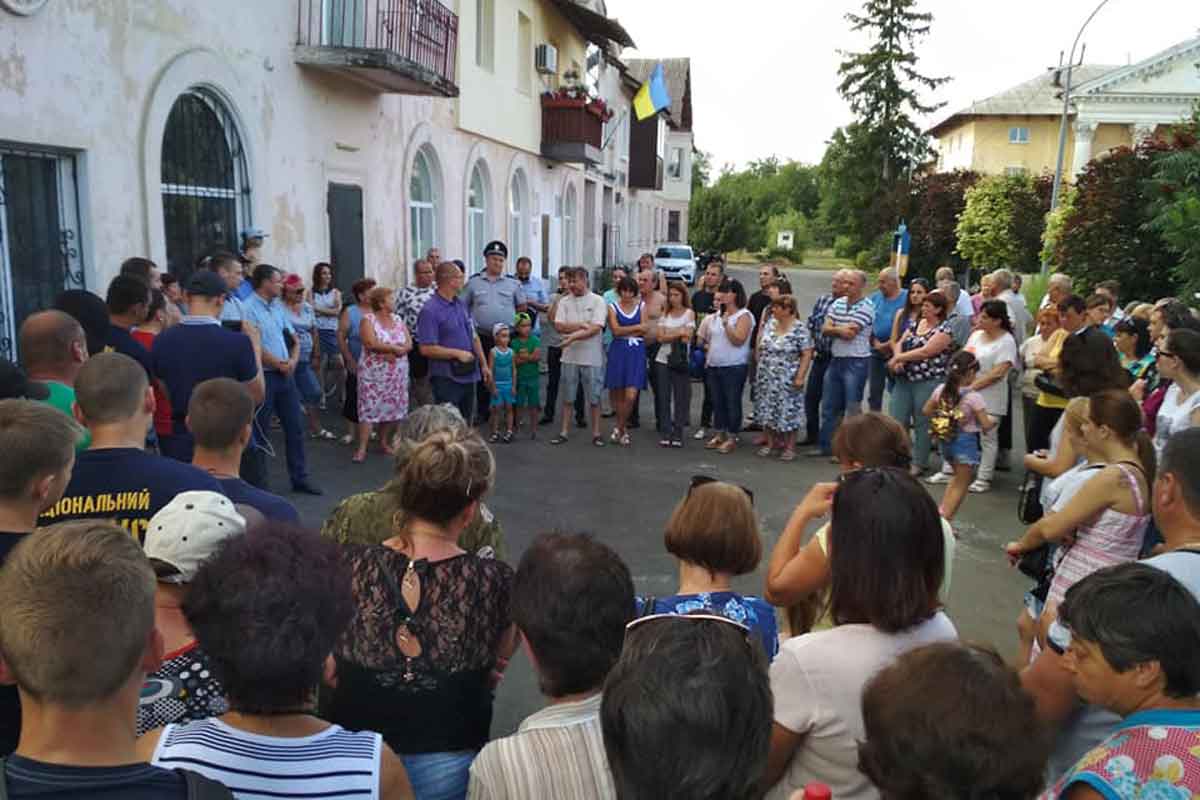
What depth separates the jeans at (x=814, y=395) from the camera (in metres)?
9.14

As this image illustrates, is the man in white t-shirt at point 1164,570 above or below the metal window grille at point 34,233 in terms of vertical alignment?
below

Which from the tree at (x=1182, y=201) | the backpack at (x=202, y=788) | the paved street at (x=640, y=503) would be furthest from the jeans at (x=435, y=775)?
the tree at (x=1182, y=201)

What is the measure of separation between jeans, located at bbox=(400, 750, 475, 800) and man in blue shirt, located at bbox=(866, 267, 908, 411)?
6.99m

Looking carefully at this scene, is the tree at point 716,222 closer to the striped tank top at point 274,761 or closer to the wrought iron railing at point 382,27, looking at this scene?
the wrought iron railing at point 382,27

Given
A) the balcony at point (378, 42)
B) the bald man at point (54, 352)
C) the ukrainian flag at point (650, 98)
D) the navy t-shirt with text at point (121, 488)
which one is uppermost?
the ukrainian flag at point (650, 98)

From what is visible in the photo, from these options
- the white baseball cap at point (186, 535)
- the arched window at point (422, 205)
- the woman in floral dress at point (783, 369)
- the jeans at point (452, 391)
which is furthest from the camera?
the arched window at point (422, 205)

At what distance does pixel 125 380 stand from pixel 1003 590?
5005 mm

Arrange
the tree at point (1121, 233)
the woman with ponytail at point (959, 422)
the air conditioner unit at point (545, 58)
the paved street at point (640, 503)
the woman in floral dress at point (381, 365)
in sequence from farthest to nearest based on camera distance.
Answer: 1. the air conditioner unit at point (545, 58)
2. the tree at point (1121, 233)
3. the woman in floral dress at point (381, 365)
4. the woman with ponytail at point (959, 422)
5. the paved street at point (640, 503)

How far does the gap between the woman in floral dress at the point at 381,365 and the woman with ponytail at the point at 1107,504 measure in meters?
5.59

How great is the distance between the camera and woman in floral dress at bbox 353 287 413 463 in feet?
25.3

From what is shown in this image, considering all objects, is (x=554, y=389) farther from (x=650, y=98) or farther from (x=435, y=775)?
(x=650, y=98)

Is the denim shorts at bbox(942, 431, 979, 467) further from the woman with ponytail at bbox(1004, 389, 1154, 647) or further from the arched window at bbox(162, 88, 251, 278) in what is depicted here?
the arched window at bbox(162, 88, 251, 278)

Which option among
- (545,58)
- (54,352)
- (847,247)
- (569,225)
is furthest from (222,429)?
(847,247)

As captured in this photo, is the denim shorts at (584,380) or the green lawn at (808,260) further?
the green lawn at (808,260)
